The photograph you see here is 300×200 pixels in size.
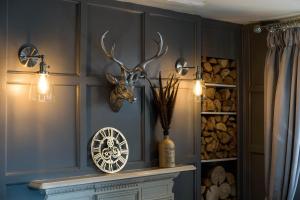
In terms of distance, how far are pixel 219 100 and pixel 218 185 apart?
911mm

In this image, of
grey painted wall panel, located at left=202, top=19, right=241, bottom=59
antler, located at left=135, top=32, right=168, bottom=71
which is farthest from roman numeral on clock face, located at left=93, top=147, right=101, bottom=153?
grey painted wall panel, located at left=202, top=19, right=241, bottom=59

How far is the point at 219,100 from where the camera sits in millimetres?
4582

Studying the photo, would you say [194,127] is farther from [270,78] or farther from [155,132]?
[270,78]

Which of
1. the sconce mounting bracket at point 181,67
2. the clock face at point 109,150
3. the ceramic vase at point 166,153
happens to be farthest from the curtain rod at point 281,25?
the clock face at point 109,150

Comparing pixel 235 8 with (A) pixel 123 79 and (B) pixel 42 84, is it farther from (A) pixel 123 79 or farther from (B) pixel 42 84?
(B) pixel 42 84

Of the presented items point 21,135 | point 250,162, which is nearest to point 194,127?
point 250,162

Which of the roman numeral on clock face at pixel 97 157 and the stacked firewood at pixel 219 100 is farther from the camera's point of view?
the stacked firewood at pixel 219 100

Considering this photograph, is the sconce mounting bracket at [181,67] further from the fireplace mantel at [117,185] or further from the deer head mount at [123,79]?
the fireplace mantel at [117,185]

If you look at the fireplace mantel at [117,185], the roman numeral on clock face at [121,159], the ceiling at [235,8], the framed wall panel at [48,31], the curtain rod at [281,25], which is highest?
the ceiling at [235,8]

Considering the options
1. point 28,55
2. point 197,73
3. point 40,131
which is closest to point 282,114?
point 197,73

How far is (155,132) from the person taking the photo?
3914 millimetres

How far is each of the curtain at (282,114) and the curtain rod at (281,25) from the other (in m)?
0.05

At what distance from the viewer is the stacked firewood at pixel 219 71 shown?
4457mm

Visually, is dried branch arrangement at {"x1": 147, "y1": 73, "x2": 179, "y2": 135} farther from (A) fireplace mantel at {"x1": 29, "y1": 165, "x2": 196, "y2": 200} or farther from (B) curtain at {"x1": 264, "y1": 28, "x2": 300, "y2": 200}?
(B) curtain at {"x1": 264, "y1": 28, "x2": 300, "y2": 200}
